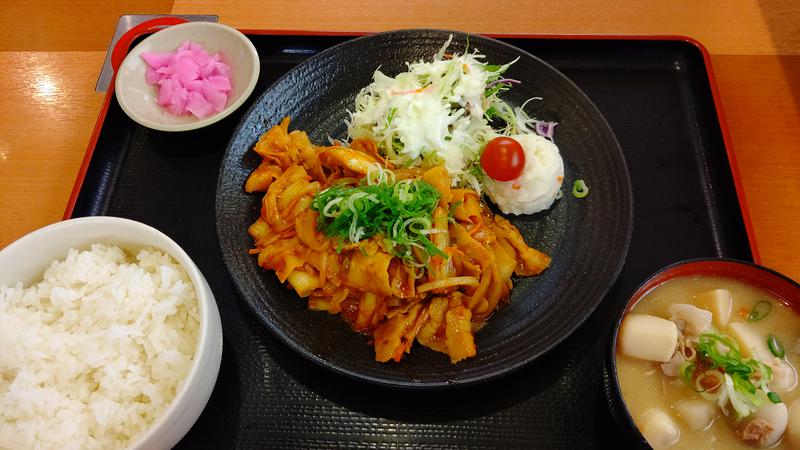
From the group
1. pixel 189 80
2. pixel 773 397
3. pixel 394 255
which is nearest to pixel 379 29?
pixel 189 80

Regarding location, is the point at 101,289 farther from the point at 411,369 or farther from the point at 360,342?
the point at 411,369

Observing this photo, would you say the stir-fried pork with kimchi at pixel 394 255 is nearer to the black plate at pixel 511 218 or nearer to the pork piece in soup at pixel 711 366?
the black plate at pixel 511 218

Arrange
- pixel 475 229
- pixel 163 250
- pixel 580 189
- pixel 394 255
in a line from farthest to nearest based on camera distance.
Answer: pixel 580 189, pixel 475 229, pixel 394 255, pixel 163 250

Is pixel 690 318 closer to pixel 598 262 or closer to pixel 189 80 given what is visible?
pixel 598 262

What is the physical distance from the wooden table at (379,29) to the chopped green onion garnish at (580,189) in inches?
31.5

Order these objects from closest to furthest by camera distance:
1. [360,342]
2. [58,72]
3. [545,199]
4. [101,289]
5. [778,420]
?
[778,420], [101,289], [360,342], [545,199], [58,72]

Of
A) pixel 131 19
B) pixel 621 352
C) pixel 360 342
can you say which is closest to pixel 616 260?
pixel 621 352

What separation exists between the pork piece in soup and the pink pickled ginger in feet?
6.53

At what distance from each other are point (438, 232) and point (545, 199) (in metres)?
0.53

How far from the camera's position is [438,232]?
1977 mm

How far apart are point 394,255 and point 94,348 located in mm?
1008

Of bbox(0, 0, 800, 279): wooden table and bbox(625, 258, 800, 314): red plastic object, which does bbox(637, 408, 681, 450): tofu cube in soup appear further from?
bbox(0, 0, 800, 279): wooden table

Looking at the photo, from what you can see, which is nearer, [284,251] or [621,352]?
[621,352]

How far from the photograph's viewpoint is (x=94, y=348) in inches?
65.9
